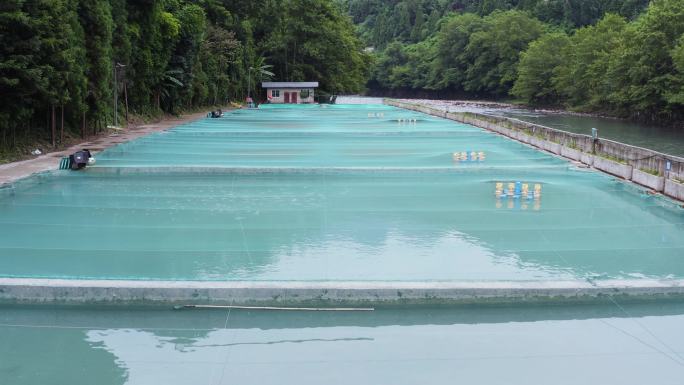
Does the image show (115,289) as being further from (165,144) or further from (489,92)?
(489,92)

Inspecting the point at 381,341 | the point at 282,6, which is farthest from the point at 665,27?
the point at 381,341

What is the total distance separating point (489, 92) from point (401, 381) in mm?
105088

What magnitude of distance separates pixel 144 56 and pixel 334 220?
24189 mm

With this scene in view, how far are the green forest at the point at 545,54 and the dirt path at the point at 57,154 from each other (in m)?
34.3

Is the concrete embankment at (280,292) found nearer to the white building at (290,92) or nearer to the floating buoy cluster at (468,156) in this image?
the floating buoy cluster at (468,156)

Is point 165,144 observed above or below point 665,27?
below

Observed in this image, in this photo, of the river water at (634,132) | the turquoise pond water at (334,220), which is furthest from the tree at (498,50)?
the turquoise pond water at (334,220)

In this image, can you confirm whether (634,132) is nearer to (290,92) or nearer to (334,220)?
(290,92)

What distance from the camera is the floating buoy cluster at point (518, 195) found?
1339cm

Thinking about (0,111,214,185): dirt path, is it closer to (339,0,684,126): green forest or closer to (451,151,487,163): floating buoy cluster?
(451,151,487,163): floating buoy cluster

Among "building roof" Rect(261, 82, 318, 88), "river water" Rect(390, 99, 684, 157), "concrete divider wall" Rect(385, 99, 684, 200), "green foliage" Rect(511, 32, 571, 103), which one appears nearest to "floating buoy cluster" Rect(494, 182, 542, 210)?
"concrete divider wall" Rect(385, 99, 684, 200)

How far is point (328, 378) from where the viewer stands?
5957 millimetres

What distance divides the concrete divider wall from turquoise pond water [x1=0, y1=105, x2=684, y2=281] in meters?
0.44

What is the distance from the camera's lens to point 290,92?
201ft
